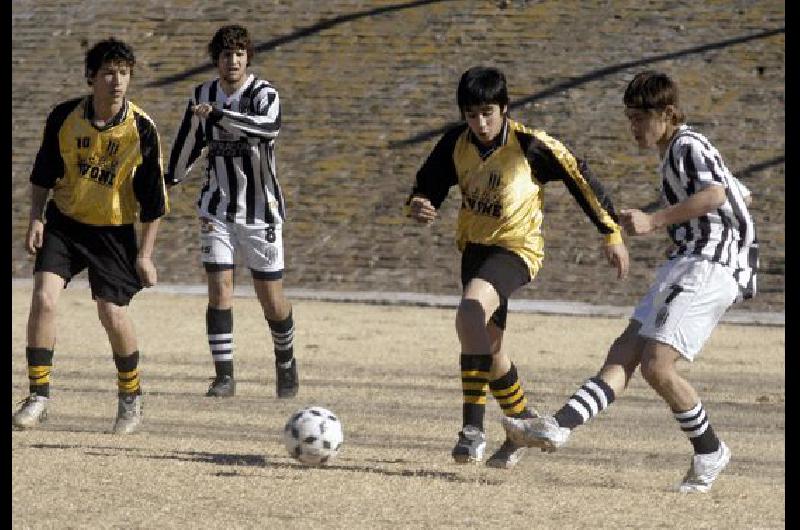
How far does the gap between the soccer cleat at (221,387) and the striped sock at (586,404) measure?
3.96 metres

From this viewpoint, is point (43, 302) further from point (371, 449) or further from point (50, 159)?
point (371, 449)

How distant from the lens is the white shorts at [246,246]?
1095 cm

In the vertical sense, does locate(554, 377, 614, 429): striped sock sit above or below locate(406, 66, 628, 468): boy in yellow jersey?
below

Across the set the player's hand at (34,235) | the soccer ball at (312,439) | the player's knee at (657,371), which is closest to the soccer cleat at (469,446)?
the soccer ball at (312,439)

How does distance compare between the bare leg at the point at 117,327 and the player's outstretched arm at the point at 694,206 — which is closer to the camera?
the player's outstretched arm at the point at 694,206

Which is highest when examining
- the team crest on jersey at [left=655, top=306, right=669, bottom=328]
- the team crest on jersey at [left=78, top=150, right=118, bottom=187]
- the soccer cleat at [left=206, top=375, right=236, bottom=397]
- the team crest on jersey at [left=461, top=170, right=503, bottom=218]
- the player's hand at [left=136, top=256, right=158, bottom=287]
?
the team crest on jersey at [left=461, top=170, right=503, bottom=218]

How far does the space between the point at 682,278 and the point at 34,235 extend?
3645mm

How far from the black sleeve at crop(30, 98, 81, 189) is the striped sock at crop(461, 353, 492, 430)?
2628mm

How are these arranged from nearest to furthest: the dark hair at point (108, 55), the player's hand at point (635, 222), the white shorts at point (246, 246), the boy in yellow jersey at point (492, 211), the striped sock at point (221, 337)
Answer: the player's hand at point (635, 222) < the boy in yellow jersey at point (492, 211) < the dark hair at point (108, 55) < the white shorts at point (246, 246) < the striped sock at point (221, 337)

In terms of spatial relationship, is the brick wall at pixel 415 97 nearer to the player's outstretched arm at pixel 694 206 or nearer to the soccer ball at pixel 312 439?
the soccer ball at pixel 312 439

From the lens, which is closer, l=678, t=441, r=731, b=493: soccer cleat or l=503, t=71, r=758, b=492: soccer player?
l=503, t=71, r=758, b=492: soccer player

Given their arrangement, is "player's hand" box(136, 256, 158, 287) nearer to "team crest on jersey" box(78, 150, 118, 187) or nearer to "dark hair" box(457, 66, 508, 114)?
"team crest on jersey" box(78, 150, 118, 187)

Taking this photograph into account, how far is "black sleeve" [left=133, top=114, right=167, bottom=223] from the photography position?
9.18 meters

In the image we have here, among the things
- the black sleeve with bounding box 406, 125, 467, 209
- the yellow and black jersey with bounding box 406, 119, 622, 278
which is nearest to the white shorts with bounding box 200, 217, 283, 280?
the black sleeve with bounding box 406, 125, 467, 209
